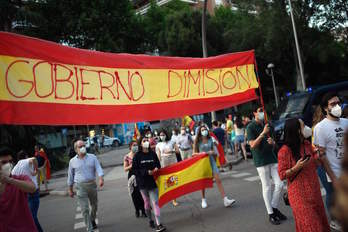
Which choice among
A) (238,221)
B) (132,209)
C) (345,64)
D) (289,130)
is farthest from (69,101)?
(345,64)

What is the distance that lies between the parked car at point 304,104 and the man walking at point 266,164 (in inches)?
213

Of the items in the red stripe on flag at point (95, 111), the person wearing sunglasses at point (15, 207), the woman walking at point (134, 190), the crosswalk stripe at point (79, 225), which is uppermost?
the red stripe on flag at point (95, 111)

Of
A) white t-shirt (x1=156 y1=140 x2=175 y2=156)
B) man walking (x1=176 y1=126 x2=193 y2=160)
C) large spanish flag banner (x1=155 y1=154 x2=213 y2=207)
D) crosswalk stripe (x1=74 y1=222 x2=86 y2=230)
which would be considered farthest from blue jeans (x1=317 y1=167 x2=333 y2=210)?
man walking (x1=176 y1=126 x2=193 y2=160)

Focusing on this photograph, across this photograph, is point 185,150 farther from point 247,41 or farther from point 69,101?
point 247,41

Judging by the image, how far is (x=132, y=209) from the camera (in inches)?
336

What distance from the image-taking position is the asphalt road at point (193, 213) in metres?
5.84

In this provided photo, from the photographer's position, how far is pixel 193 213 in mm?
7051

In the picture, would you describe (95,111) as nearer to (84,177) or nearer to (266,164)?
(84,177)

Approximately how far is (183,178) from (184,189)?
231 millimetres

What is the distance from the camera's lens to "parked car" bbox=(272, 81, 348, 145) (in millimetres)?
11312

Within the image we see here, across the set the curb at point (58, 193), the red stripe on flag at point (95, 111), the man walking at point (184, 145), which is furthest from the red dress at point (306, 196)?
the curb at point (58, 193)

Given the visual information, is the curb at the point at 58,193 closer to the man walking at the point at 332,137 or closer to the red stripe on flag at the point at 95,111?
the red stripe on flag at the point at 95,111

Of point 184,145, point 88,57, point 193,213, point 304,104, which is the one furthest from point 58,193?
point 88,57

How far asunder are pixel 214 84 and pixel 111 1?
23916mm
